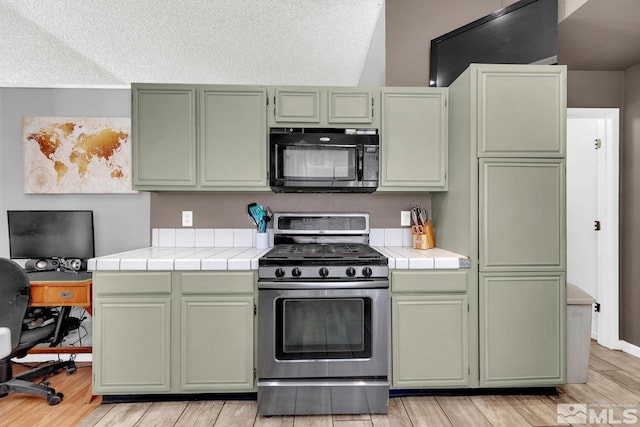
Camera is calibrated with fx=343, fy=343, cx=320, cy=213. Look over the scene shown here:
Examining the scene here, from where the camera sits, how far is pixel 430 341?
214 centimetres

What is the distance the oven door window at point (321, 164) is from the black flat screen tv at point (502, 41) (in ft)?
3.31

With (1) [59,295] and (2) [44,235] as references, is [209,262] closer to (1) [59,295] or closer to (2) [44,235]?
(1) [59,295]

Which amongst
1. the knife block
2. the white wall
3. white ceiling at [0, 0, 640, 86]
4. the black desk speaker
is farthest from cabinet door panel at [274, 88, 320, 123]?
the black desk speaker

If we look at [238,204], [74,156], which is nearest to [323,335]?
[238,204]

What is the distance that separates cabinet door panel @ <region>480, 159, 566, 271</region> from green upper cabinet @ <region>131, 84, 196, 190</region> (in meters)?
2.00

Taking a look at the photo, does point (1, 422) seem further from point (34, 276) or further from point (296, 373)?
point (296, 373)

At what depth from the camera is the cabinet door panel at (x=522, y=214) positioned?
216cm

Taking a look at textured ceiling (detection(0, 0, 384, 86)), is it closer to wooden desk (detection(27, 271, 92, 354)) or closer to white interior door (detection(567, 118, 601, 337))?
wooden desk (detection(27, 271, 92, 354))

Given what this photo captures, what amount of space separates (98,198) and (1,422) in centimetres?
161

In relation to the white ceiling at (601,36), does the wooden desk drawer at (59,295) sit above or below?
below

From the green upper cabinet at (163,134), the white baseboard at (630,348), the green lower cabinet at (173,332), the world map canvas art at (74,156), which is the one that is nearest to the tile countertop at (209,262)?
the green lower cabinet at (173,332)

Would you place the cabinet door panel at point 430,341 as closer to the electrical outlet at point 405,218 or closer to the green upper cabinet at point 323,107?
the electrical outlet at point 405,218

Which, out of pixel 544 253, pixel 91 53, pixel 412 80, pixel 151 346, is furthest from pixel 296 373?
pixel 91 53

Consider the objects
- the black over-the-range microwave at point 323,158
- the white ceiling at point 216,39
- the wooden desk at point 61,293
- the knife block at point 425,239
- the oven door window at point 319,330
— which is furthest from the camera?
the white ceiling at point 216,39
